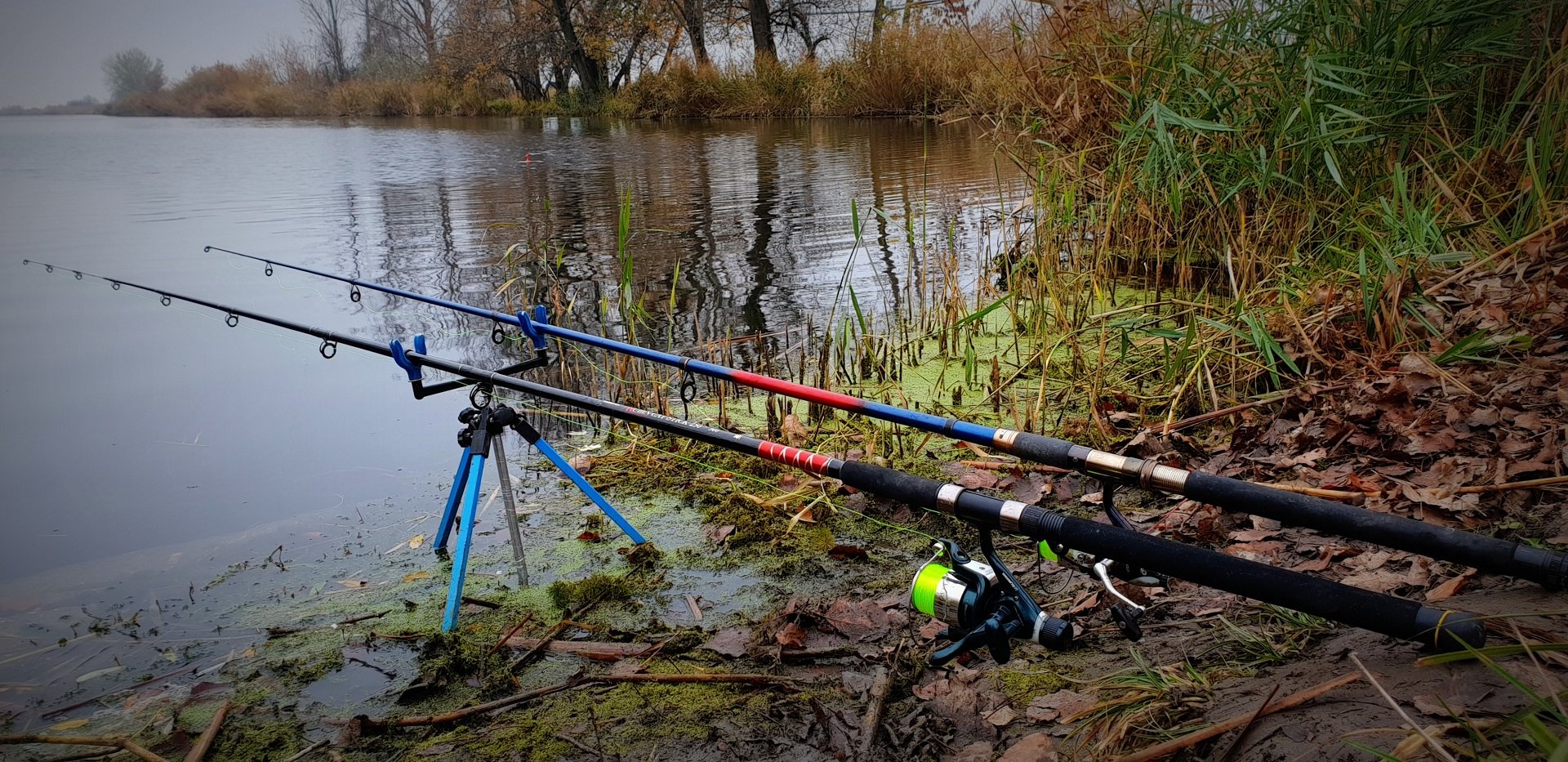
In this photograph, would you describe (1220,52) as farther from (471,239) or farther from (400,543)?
(471,239)

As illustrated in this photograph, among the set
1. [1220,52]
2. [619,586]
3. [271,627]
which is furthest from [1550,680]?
[1220,52]

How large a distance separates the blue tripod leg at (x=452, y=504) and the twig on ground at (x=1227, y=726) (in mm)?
2074

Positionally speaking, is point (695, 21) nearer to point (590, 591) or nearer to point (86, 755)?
point (590, 591)

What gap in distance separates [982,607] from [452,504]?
6.60ft

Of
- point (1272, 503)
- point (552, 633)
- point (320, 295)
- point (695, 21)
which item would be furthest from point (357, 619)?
point (695, 21)

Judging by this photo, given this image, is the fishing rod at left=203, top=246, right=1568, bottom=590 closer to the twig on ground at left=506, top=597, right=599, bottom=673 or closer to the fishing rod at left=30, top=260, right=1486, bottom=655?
the fishing rod at left=30, top=260, right=1486, bottom=655

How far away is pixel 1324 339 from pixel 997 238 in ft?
13.5

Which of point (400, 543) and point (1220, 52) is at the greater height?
point (1220, 52)

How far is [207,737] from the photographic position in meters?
2.36

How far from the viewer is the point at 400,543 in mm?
3574

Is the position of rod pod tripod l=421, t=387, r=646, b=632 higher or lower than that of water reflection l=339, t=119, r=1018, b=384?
lower

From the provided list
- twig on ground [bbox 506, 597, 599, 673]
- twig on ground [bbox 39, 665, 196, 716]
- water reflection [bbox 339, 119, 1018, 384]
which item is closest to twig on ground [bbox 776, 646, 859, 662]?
twig on ground [bbox 506, 597, 599, 673]

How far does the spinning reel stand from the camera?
174 cm

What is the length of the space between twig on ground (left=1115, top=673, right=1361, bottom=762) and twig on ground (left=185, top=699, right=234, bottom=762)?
2.07 meters
